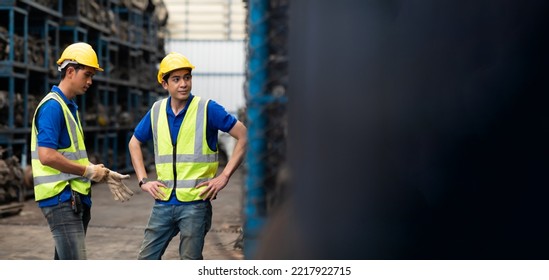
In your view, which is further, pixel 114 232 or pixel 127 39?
pixel 127 39

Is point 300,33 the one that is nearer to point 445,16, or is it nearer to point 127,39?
point 445,16

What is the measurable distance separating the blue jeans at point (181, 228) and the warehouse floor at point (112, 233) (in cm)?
249

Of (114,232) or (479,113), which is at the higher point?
(479,113)

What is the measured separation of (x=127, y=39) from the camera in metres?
15.9

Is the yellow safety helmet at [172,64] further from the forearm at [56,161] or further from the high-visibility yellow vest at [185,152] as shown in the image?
the forearm at [56,161]

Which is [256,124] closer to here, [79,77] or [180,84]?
[180,84]

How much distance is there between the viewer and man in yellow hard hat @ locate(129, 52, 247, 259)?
3.68m

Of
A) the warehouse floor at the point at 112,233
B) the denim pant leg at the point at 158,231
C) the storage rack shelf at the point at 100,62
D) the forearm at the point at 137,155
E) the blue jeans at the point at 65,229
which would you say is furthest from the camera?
the storage rack shelf at the point at 100,62

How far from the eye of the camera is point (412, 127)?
2.49 metres

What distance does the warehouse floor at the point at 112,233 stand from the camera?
667 cm

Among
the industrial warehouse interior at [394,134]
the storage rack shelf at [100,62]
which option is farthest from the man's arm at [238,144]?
the storage rack shelf at [100,62]

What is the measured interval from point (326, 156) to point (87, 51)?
1751 millimetres

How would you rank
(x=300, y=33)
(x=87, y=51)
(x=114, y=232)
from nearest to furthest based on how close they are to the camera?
(x=300, y=33) < (x=87, y=51) < (x=114, y=232)
